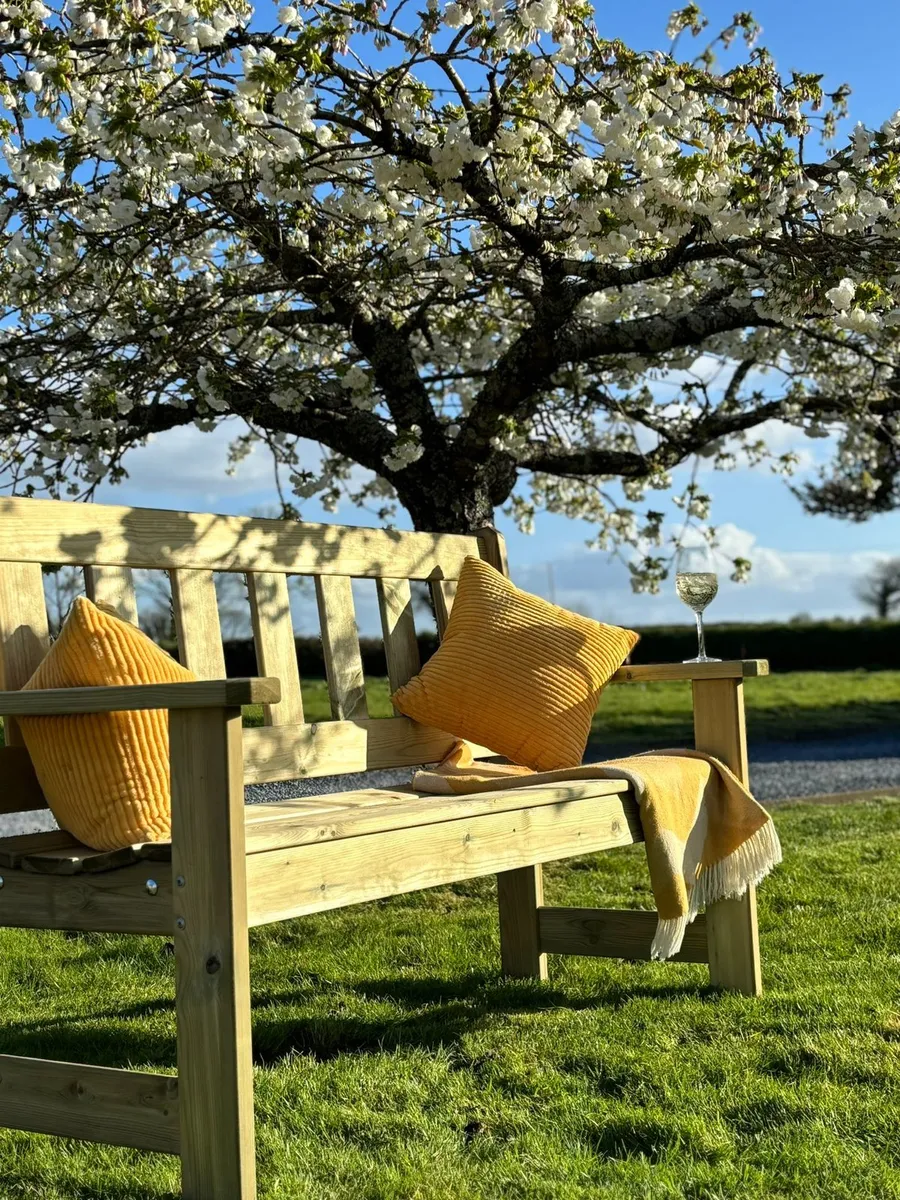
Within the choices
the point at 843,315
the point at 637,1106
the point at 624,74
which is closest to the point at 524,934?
the point at 637,1106

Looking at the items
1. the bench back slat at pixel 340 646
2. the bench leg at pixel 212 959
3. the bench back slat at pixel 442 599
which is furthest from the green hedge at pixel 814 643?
the bench leg at pixel 212 959

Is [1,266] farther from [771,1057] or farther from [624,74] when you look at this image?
[771,1057]

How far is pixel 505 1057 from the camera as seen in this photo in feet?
8.93

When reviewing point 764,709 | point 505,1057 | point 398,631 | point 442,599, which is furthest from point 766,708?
point 505,1057

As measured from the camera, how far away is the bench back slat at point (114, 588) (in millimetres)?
2707

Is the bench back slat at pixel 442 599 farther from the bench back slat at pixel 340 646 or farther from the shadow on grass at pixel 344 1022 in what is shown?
the shadow on grass at pixel 344 1022

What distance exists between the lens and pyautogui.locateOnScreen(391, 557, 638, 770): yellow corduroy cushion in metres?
3.28

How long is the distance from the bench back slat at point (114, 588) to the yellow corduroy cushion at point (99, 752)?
33 centimetres

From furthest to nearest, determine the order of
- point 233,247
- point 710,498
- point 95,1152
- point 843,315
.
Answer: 1. point 710,498
2. point 233,247
3. point 843,315
4. point 95,1152

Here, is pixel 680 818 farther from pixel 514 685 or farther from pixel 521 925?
pixel 521 925

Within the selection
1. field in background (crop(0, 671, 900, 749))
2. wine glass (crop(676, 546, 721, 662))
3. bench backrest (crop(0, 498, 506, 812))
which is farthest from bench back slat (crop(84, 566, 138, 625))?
field in background (crop(0, 671, 900, 749))

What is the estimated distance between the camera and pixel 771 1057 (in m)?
2.69

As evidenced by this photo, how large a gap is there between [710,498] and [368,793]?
4281 mm

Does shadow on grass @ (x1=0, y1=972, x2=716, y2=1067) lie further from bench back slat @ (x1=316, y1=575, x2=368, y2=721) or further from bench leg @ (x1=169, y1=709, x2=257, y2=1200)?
bench leg @ (x1=169, y1=709, x2=257, y2=1200)
